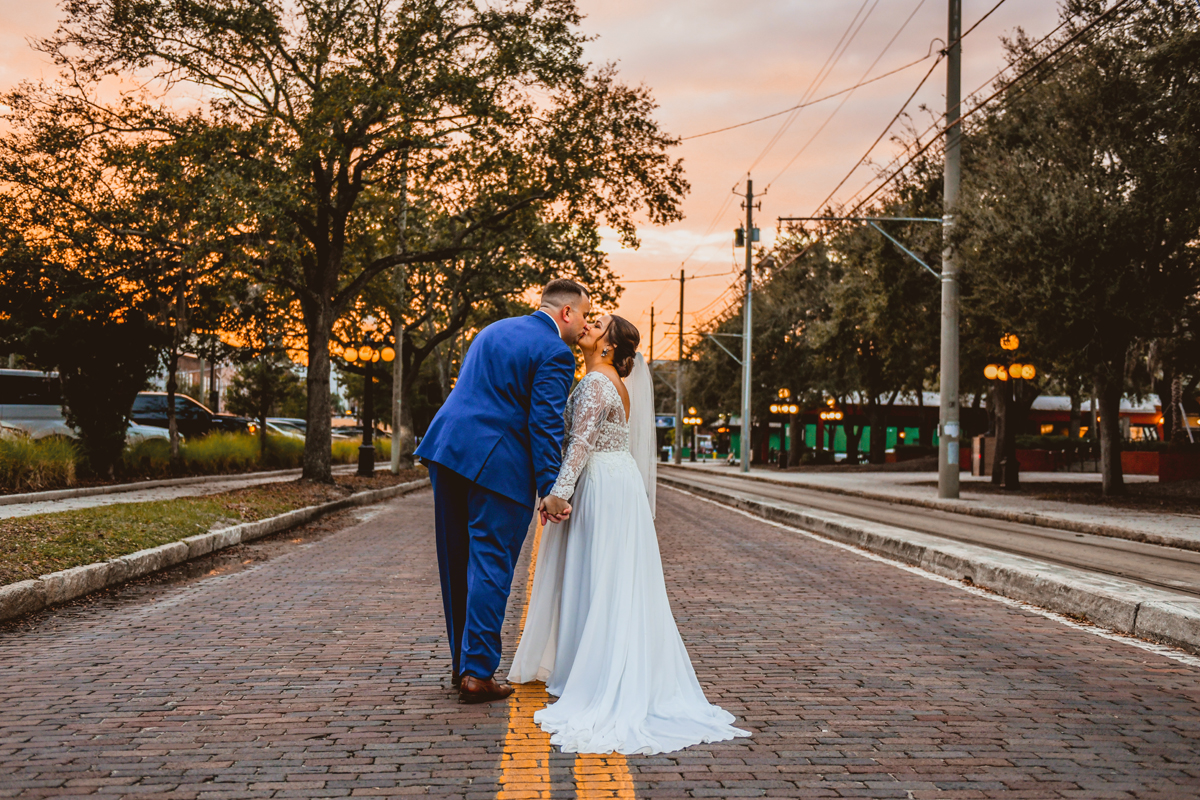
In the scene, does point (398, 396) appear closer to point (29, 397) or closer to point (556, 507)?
point (29, 397)

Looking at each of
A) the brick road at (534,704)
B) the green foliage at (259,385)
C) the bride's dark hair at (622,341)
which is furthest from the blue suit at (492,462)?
the green foliage at (259,385)

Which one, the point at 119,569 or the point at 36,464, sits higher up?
the point at 36,464

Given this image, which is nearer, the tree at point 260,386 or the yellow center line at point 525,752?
the yellow center line at point 525,752

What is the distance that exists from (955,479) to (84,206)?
19251 millimetres

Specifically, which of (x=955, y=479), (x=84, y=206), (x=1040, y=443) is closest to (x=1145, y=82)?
(x=955, y=479)

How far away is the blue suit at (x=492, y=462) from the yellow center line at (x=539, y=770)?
527 mm

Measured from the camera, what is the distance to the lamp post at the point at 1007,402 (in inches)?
1010

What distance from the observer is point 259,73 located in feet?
63.4

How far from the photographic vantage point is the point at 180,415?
2838 centimetres

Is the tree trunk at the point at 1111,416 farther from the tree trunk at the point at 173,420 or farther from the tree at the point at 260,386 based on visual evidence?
the tree at the point at 260,386

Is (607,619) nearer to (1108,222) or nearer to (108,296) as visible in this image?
(108,296)

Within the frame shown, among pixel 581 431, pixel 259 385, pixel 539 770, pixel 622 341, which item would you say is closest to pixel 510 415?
pixel 581 431

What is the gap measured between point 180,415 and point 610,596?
26594 millimetres

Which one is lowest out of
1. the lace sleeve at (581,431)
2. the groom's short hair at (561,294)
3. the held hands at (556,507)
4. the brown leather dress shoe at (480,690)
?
the brown leather dress shoe at (480,690)
